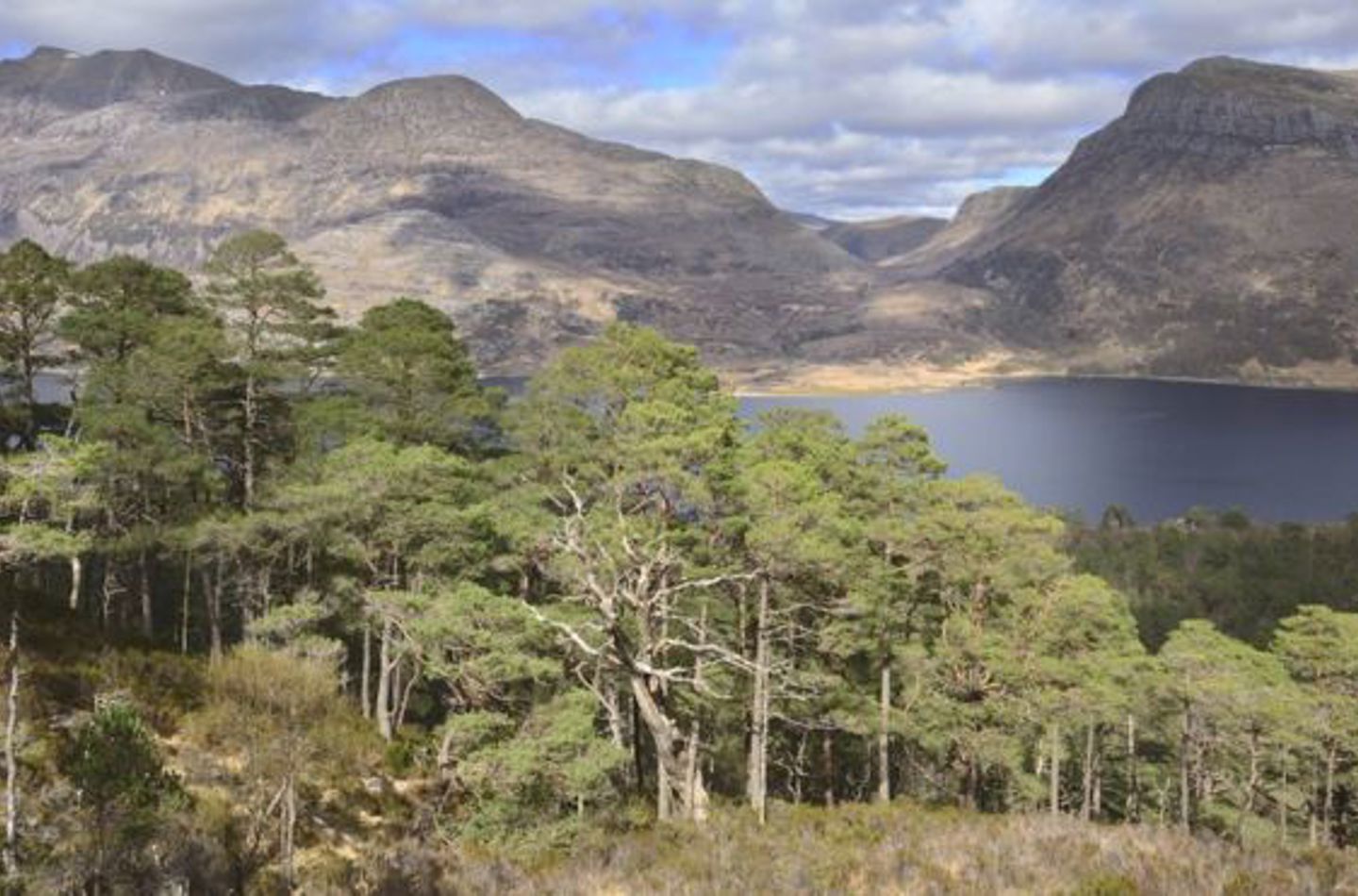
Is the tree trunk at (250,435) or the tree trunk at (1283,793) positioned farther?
the tree trunk at (1283,793)

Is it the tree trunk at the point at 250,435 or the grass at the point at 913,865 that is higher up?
the tree trunk at the point at 250,435

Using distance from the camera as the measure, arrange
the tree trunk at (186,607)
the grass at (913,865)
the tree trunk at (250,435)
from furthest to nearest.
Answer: the tree trunk at (250,435) < the tree trunk at (186,607) < the grass at (913,865)

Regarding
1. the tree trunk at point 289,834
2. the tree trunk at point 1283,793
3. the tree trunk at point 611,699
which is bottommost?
the tree trunk at point 1283,793

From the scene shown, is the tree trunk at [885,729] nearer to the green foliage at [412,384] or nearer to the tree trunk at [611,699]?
the tree trunk at [611,699]

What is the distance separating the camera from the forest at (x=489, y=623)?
62.0 ft

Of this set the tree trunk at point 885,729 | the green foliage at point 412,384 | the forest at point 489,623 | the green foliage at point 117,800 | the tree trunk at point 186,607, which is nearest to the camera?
the green foliage at point 117,800

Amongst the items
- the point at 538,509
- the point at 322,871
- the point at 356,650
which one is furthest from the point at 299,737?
the point at 356,650

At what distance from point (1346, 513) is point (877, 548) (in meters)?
182

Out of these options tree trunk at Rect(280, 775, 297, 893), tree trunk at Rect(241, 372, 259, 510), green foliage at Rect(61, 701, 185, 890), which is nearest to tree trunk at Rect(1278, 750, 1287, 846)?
tree trunk at Rect(280, 775, 297, 893)

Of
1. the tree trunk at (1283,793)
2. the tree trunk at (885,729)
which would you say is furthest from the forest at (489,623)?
the tree trunk at (1283,793)

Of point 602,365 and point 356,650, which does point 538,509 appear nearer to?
point 602,365

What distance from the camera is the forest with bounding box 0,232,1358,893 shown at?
62.0 ft

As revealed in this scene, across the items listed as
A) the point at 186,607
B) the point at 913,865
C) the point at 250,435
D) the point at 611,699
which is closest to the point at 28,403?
the point at 250,435

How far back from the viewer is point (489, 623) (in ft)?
94.1
